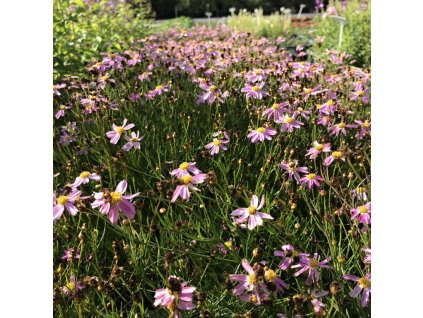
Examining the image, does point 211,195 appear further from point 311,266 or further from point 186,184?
point 311,266

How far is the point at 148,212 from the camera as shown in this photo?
1812 millimetres

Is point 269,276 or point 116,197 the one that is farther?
point 116,197

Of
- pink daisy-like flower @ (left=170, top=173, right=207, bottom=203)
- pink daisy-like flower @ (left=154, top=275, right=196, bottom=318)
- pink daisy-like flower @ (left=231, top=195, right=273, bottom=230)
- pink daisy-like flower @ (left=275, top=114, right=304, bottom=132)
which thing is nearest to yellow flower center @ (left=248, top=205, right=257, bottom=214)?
pink daisy-like flower @ (left=231, top=195, right=273, bottom=230)

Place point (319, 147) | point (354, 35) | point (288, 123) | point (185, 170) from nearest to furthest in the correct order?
1. point (185, 170)
2. point (319, 147)
3. point (288, 123)
4. point (354, 35)

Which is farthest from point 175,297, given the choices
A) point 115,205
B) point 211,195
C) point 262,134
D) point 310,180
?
point 262,134

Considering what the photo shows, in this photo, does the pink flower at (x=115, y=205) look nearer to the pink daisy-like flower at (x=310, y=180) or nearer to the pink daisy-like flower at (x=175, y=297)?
the pink daisy-like flower at (x=175, y=297)

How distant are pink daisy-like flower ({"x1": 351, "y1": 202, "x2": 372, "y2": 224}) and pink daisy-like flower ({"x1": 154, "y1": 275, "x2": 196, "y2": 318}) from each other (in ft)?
1.90

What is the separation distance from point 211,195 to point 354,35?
12.7 feet

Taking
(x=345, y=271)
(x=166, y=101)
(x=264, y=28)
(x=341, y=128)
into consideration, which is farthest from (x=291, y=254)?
(x=264, y=28)

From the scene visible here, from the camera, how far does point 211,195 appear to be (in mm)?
1792

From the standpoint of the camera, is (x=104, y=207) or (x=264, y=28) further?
(x=264, y=28)

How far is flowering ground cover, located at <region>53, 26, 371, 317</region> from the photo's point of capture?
47.9 inches
